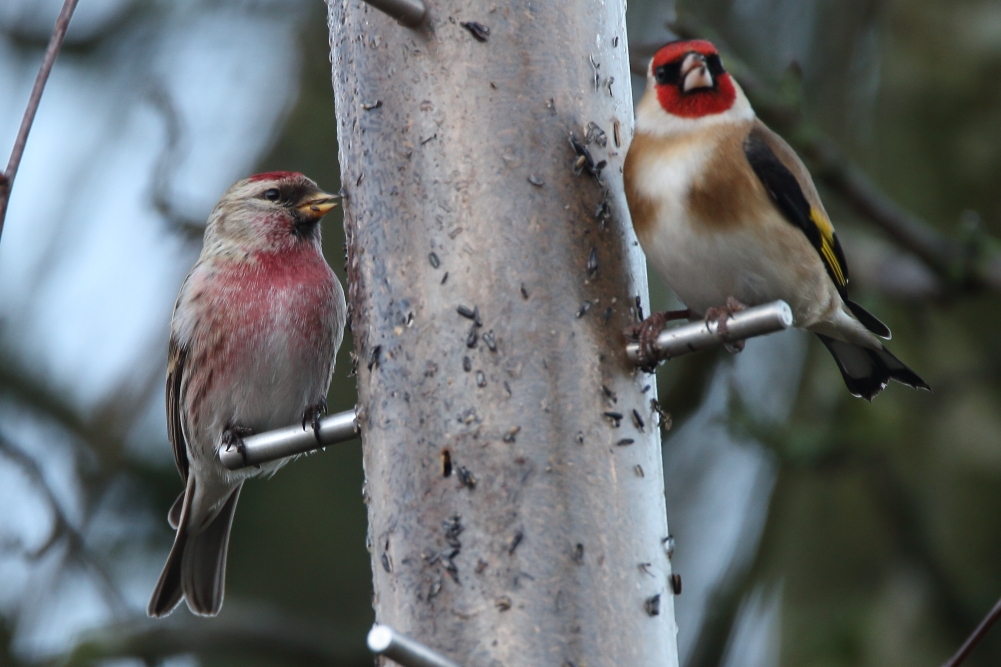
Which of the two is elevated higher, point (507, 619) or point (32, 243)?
point (32, 243)

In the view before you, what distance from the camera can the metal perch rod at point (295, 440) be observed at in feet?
10.6

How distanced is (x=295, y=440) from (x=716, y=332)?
3.74ft

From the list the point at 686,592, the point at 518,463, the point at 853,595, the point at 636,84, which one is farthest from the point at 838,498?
the point at 518,463

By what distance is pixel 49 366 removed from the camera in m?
5.89

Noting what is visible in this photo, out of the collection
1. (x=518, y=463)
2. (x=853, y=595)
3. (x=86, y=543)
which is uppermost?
(x=518, y=463)

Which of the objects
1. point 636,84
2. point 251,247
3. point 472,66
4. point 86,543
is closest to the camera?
point 472,66

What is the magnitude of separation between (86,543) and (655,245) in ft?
11.6

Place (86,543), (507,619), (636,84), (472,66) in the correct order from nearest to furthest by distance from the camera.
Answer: (507,619), (472,66), (86,543), (636,84)

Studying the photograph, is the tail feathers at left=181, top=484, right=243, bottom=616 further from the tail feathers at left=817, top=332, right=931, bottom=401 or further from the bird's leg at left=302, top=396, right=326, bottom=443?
the tail feathers at left=817, top=332, right=931, bottom=401

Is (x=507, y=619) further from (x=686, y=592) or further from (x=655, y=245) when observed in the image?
(x=686, y=592)

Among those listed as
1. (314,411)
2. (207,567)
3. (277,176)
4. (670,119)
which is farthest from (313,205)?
(670,119)

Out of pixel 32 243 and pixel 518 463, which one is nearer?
pixel 518 463

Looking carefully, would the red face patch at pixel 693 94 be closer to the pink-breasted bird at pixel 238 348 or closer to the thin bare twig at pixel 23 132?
the pink-breasted bird at pixel 238 348

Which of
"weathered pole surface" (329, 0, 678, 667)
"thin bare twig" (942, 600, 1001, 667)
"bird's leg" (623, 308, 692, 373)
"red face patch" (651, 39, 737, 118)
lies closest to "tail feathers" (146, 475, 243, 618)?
"weathered pole surface" (329, 0, 678, 667)
